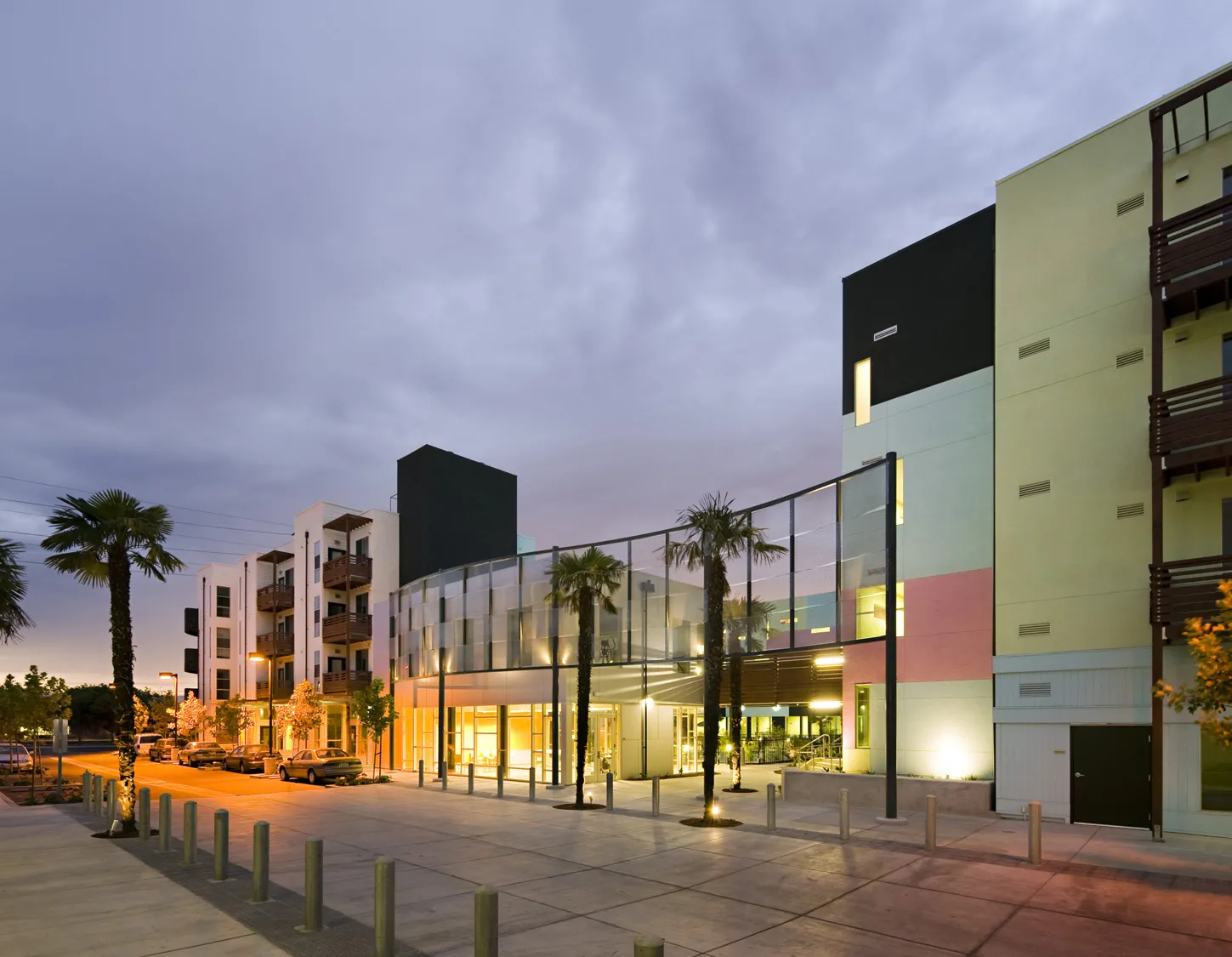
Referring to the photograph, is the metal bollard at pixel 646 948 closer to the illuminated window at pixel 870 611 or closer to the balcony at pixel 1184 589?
the balcony at pixel 1184 589

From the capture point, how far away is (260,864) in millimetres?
11844

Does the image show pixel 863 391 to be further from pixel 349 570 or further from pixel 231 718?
pixel 231 718

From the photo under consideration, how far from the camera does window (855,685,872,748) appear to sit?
24.9 metres

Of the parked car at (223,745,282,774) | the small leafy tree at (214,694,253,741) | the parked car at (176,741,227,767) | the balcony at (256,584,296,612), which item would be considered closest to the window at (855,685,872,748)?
the parked car at (223,745,282,774)

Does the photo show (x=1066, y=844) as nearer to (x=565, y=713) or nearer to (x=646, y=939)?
(x=646, y=939)

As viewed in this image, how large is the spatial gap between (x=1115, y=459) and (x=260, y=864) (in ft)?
64.6

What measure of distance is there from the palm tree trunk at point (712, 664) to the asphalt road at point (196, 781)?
16217 mm

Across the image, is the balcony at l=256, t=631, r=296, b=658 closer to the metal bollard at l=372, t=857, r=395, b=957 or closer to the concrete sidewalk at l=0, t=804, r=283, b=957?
the concrete sidewalk at l=0, t=804, r=283, b=957

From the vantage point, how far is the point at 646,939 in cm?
582

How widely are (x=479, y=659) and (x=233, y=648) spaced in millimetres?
37646

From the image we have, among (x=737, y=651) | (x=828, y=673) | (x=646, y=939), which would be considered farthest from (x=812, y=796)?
(x=646, y=939)

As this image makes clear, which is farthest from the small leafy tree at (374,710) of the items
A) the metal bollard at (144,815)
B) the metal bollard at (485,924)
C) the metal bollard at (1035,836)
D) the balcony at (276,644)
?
the metal bollard at (485,924)

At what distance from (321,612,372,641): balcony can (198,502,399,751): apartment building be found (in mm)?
50

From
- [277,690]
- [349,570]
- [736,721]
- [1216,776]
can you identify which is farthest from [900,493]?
[277,690]
